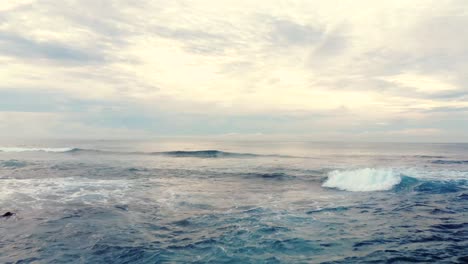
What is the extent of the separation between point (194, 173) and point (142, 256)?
963 inches

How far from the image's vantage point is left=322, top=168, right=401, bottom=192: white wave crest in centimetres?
2490

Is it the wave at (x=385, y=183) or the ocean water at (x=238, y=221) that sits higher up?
the wave at (x=385, y=183)

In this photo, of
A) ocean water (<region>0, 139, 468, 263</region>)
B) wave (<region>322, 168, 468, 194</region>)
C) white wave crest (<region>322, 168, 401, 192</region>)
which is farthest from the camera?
white wave crest (<region>322, 168, 401, 192</region>)

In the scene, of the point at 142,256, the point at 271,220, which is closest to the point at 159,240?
the point at 142,256

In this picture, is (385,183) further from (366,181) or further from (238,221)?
(238,221)

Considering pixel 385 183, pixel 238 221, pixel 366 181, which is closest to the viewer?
pixel 238 221

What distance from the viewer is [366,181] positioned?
26281 mm

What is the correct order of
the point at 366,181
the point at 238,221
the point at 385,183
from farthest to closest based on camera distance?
the point at 366,181
the point at 385,183
the point at 238,221

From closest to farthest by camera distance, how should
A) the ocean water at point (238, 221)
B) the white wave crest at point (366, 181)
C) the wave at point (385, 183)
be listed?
the ocean water at point (238, 221)
the wave at point (385, 183)
the white wave crest at point (366, 181)

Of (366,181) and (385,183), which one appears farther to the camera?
(366,181)

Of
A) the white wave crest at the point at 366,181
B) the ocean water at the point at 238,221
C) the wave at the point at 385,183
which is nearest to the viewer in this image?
the ocean water at the point at 238,221

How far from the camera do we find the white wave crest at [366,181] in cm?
2490

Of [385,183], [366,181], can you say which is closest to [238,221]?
[366,181]

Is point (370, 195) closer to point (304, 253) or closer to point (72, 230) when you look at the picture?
point (304, 253)
